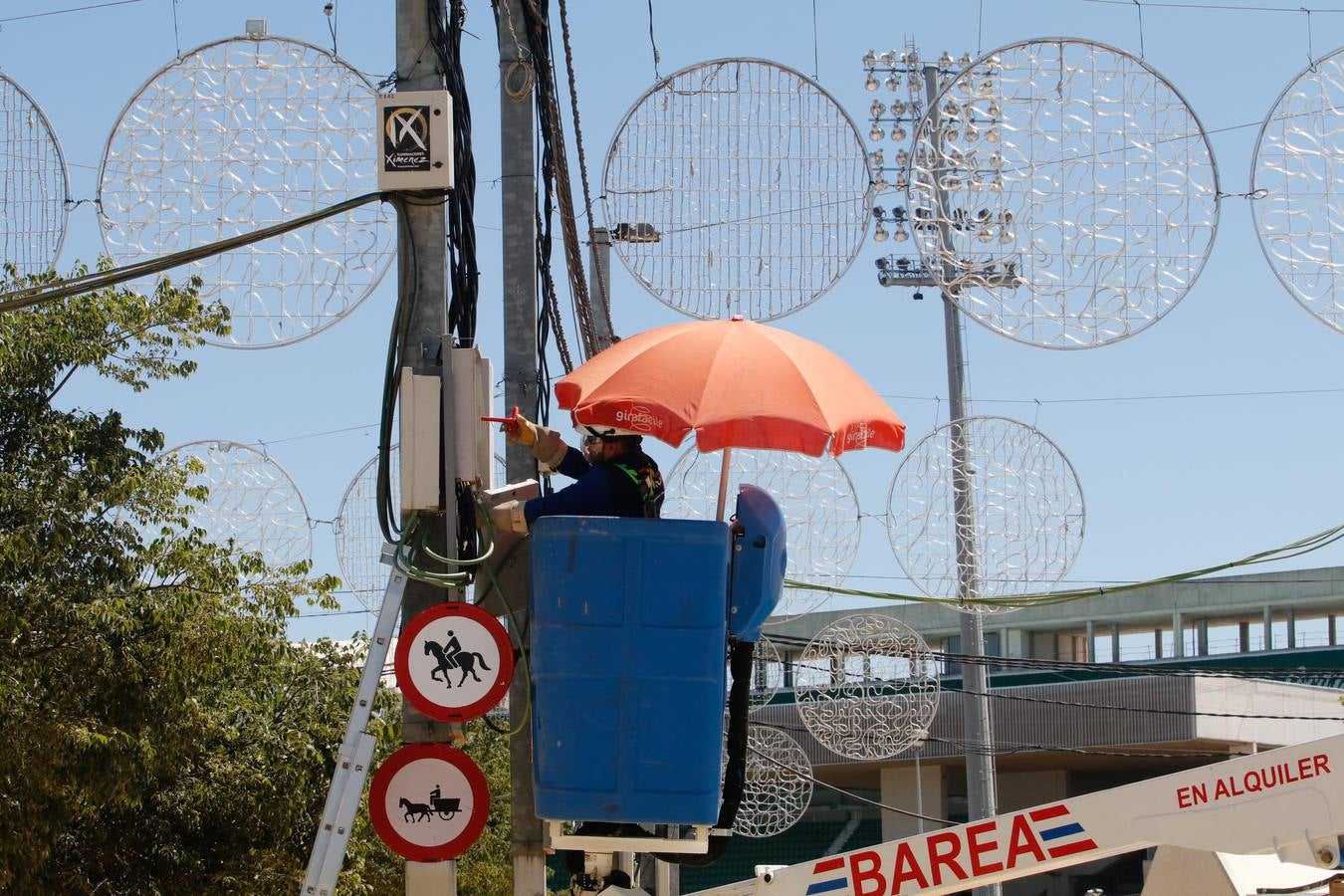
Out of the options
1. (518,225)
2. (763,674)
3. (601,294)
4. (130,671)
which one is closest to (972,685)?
(763,674)

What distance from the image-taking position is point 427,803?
21.0 feet

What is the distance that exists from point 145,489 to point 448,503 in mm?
6826

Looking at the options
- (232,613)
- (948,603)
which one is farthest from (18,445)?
(948,603)

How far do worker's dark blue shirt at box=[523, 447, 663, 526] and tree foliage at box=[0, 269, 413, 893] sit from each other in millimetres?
5826

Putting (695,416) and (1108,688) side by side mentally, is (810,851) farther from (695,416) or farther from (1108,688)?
(695,416)

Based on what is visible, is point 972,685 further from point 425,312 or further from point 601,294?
point 425,312

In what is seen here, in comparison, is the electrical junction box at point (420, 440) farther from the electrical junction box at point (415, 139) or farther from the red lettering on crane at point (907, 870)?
the red lettering on crane at point (907, 870)

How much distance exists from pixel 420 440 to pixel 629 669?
1.22 metres

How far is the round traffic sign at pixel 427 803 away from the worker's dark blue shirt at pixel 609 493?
0.97 metres

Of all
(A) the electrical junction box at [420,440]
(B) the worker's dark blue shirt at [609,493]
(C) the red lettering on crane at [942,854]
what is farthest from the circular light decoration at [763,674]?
(A) the electrical junction box at [420,440]

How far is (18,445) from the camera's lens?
496 inches

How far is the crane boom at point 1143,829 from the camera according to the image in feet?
23.3

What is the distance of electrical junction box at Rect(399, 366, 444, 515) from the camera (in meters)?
6.55

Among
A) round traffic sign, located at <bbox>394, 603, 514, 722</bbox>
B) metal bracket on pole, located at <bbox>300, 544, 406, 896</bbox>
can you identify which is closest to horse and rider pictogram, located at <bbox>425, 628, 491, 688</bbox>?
round traffic sign, located at <bbox>394, 603, 514, 722</bbox>
